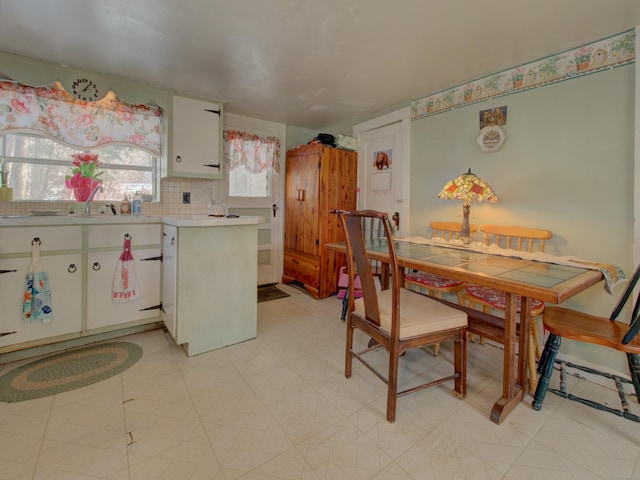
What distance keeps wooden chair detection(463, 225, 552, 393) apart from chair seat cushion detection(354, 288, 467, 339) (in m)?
0.38

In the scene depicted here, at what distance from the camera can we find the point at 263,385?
1.80 metres

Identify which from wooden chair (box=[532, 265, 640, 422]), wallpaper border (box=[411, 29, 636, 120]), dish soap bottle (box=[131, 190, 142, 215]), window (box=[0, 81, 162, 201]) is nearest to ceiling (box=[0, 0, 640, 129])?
wallpaper border (box=[411, 29, 636, 120])

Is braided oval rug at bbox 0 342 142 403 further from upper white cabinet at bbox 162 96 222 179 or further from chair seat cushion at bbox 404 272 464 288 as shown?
chair seat cushion at bbox 404 272 464 288

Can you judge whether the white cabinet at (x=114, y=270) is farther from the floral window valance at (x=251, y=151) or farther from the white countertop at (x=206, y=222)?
the floral window valance at (x=251, y=151)

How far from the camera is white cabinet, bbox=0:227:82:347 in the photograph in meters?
1.95

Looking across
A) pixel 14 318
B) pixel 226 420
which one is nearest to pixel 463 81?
pixel 226 420

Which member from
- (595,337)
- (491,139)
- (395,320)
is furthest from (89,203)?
(595,337)

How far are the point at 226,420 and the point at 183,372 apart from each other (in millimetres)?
601

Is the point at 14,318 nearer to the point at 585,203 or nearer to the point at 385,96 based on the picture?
the point at 385,96

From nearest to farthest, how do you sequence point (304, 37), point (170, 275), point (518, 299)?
point (518, 299) → point (304, 37) → point (170, 275)

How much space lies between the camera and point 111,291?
232 cm

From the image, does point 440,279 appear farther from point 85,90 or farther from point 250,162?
point 85,90

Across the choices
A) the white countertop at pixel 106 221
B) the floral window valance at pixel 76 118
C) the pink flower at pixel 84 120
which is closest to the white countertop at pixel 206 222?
the white countertop at pixel 106 221

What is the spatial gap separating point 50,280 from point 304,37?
7.82 ft
